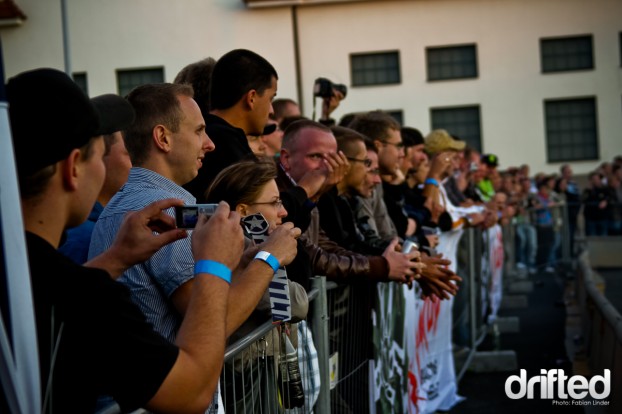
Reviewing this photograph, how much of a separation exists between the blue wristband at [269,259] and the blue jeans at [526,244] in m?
18.1

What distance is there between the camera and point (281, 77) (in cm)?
3569

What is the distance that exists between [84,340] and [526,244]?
2012 centimetres

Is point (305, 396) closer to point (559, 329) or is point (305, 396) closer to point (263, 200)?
point (263, 200)

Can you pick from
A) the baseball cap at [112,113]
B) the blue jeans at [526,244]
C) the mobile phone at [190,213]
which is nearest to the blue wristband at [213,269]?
the mobile phone at [190,213]

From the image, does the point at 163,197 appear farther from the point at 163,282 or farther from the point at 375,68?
the point at 375,68

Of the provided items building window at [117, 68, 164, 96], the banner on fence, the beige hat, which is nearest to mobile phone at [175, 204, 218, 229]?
the banner on fence

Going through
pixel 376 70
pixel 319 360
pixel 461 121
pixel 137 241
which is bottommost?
pixel 319 360

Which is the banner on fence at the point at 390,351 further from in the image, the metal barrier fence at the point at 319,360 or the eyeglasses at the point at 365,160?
the eyeglasses at the point at 365,160

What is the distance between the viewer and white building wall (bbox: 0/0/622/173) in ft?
117

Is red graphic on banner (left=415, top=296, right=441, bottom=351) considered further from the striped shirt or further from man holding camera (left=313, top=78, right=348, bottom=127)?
the striped shirt

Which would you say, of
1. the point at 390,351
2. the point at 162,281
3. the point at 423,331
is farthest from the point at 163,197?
the point at 423,331

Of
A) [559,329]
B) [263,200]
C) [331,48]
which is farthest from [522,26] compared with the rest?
[263,200]

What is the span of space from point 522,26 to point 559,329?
2440cm

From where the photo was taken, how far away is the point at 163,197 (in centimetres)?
354
